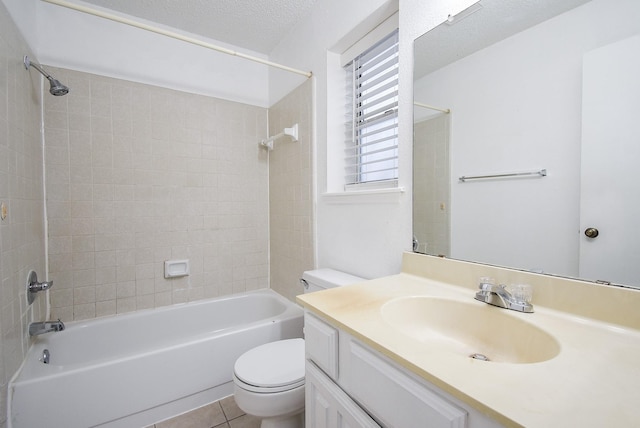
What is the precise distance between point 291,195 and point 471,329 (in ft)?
5.24

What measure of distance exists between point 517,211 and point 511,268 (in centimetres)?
19

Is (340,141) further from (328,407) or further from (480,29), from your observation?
(328,407)

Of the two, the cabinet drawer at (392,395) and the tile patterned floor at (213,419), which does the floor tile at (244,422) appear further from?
the cabinet drawer at (392,395)

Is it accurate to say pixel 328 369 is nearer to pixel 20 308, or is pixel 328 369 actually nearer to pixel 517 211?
pixel 517 211

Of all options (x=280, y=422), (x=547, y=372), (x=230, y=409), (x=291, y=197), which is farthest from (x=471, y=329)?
(x=291, y=197)

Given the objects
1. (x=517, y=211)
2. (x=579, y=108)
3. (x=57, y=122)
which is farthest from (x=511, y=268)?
(x=57, y=122)

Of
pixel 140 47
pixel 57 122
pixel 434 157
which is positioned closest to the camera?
pixel 434 157

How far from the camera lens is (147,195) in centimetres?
206

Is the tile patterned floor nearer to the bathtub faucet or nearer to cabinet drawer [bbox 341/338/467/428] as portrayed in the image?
the bathtub faucet

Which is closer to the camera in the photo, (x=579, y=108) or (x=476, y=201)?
(x=579, y=108)

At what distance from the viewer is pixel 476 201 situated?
1.05m

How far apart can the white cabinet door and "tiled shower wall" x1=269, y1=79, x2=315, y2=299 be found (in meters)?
1.05

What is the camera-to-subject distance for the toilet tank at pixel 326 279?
147 centimetres

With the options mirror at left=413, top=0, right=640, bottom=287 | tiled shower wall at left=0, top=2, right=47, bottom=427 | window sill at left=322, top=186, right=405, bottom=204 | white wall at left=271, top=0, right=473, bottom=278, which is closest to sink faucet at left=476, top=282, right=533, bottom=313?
mirror at left=413, top=0, right=640, bottom=287
